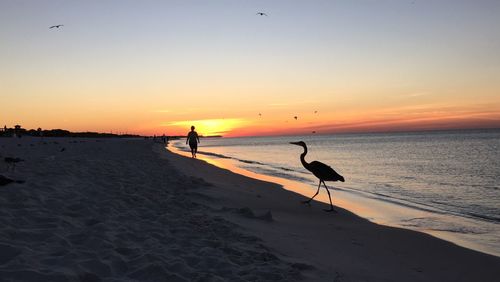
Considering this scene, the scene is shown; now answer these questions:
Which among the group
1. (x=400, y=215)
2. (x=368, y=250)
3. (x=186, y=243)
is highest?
(x=186, y=243)

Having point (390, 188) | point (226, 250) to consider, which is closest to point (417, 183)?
point (390, 188)

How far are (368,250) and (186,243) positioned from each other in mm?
3114

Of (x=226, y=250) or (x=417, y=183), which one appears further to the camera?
(x=417, y=183)

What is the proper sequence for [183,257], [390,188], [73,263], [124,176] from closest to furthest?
1. [73,263]
2. [183,257]
3. [124,176]
4. [390,188]

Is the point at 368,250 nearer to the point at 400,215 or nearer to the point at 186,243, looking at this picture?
the point at 186,243

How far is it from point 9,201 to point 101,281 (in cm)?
361

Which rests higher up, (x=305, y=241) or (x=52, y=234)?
(x=52, y=234)

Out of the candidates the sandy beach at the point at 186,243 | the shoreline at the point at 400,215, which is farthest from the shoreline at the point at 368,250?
the shoreline at the point at 400,215

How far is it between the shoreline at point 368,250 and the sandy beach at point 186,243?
19mm

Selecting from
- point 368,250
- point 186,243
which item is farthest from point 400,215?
point 186,243

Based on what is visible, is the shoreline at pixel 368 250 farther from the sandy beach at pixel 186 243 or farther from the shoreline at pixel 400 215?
the shoreline at pixel 400 215

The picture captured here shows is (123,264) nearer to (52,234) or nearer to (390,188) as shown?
(52,234)

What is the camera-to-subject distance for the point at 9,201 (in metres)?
6.54

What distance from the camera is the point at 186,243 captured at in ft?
18.6
